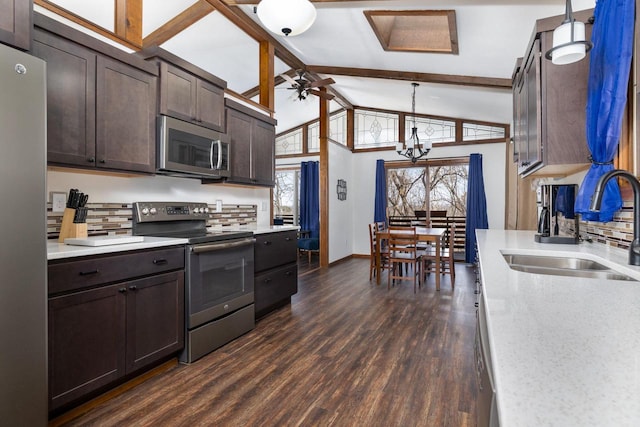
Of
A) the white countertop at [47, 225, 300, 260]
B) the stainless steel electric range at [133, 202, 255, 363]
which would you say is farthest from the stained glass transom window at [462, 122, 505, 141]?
the white countertop at [47, 225, 300, 260]

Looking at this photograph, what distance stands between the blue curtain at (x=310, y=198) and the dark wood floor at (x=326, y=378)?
179 inches

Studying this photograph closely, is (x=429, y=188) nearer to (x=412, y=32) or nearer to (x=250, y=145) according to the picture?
(x=412, y=32)

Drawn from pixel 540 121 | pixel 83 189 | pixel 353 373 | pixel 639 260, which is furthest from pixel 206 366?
pixel 540 121

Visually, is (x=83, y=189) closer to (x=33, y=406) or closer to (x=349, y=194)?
(x=33, y=406)

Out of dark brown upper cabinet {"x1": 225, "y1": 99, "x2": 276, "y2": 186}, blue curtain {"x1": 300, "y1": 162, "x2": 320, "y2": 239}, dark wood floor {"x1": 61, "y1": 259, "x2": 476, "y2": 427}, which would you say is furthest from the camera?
blue curtain {"x1": 300, "y1": 162, "x2": 320, "y2": 239}

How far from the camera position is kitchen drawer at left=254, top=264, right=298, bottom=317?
337 cm

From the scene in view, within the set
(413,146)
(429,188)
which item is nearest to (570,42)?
(413,146)

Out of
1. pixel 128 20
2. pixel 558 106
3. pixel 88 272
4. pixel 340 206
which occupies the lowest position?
pixel 88 272

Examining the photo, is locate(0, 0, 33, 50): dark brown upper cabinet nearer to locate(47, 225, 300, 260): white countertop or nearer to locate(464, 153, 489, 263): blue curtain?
locate(47, 225, 300, 260): white countertop

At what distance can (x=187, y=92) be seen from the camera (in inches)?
112

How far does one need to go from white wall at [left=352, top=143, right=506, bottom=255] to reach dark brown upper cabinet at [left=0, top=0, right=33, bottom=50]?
659cm

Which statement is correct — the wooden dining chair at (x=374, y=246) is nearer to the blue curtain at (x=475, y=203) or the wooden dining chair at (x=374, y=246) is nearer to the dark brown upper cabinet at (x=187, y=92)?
the blue curtain at (x=475, y=203)

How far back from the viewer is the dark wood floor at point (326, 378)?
1883mm

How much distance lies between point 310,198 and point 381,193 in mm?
1687
